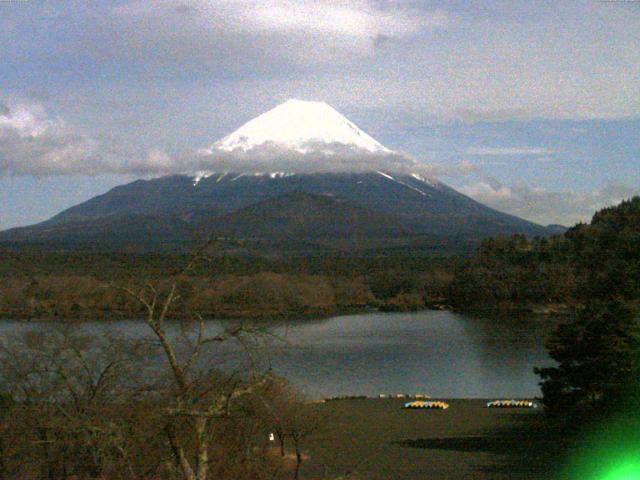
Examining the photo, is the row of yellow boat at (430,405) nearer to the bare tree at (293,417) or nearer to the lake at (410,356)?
the lake at (410,356)

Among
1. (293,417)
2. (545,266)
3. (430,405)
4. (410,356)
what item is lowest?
(410,356)

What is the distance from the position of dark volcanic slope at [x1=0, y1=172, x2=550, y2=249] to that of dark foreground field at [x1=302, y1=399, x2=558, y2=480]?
65761 mm

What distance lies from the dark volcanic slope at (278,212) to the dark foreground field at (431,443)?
216 feet

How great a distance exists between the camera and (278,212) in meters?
122

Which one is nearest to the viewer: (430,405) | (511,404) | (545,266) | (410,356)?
(511,404)

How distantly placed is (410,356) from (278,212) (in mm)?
88580

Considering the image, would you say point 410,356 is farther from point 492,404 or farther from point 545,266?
point 545,266

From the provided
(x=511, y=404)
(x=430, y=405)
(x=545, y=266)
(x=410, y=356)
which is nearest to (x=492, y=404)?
(x=511, y=404)

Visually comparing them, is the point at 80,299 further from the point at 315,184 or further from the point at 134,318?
the point at 315,184

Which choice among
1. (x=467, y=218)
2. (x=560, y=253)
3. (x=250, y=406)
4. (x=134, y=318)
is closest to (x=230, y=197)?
(x=467, y=218)

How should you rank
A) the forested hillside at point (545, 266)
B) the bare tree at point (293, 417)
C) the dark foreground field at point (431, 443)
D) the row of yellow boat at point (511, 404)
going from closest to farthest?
the bare tree at point (293, 417)
the dark foreground field at point (431, 443)
the row of yellow boat at point (511, 404)
the forested hillside at point (545, 266)

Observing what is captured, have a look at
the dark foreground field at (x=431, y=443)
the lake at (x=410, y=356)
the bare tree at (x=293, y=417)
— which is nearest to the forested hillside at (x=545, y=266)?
the lake at (x=410, y=356)

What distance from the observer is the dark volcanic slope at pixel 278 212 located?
103m

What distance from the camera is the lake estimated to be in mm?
27281
